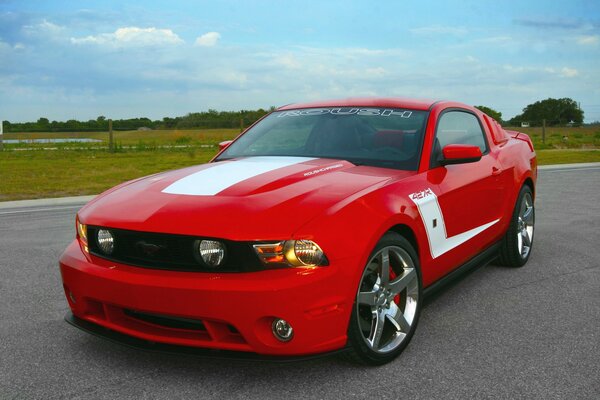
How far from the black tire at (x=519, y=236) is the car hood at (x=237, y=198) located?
186 cm

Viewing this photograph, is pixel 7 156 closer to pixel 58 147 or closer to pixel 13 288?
pixel 58 147

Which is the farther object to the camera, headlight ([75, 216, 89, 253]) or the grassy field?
the grassy field

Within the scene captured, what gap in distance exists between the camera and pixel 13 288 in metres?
4.81

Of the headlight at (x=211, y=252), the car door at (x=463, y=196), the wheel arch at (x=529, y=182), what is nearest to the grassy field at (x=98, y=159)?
the wheel arch at (x=529, y=182)

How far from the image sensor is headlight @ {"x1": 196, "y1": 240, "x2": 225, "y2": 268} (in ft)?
9.44

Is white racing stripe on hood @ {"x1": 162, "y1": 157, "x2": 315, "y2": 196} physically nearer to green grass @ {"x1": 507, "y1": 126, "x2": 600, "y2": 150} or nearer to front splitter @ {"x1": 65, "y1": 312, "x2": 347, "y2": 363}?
front splitter @ {"x1": 65, "y1": 312, "x2": 347, "y2": 363}

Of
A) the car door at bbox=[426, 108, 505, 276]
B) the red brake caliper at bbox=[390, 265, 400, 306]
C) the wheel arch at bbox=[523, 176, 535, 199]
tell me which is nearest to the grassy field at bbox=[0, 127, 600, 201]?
the wheel arch at bbox=[523, 176, 535, 199]

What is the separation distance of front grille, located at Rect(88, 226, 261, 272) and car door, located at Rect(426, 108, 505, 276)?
4.33 ft

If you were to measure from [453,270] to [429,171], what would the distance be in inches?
28.5

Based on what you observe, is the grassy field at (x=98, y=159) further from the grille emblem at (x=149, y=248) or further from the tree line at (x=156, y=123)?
the grille emblem at (x=149, y=248)

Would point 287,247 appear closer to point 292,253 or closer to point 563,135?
point 292,253

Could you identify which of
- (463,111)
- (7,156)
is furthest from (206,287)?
(7,156)

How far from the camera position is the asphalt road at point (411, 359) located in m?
2.93

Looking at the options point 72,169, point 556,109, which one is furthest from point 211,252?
point 556,109
